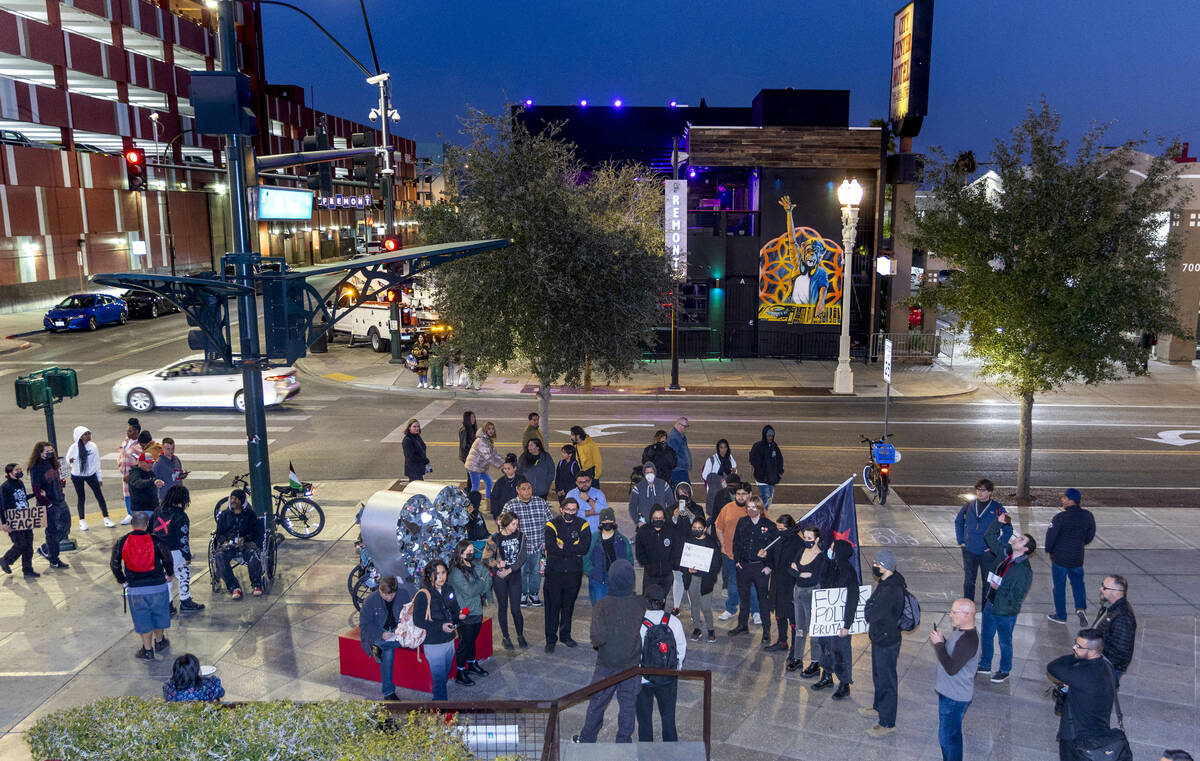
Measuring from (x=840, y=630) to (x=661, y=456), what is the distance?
16.8 ft

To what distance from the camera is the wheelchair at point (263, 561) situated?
11.1 m

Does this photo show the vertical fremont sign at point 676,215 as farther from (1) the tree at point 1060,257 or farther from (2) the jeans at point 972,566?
(2) the jeans at point 972,566

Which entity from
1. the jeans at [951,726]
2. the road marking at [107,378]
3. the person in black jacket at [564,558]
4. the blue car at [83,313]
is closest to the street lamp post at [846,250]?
the person in black jacket at [564,558]

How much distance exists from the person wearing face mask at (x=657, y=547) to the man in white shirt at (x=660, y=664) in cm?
189

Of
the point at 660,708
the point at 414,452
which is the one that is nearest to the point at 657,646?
the point at 660,708

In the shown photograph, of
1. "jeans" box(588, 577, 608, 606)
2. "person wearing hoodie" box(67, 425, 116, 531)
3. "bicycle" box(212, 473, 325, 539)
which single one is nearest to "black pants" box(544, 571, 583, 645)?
"jeans" box(588, 577, 608, 606)

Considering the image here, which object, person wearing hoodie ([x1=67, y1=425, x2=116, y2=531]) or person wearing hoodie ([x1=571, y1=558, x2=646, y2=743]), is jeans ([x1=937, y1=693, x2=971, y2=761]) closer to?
person wearing hoodie ([x1=571, y1=558, x2=646, y2=743])

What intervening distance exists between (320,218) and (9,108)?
4187cm

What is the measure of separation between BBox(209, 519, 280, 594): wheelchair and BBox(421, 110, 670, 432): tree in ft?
15.7

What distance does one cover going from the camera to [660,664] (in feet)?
24.5

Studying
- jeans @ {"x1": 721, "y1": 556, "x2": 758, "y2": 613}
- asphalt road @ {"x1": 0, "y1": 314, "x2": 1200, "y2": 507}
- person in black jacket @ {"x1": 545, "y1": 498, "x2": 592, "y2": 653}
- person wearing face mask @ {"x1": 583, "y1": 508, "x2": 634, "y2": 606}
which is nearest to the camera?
person in black jacket @ {"x1": 545, "y1": 498, "x2": 592, "y2": 653}

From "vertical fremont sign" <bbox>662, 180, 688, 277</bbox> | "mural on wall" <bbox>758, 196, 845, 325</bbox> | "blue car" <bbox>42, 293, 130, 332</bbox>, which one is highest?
"vertical fremont sign" <bbox>662, 180, 688, 277</bbox>

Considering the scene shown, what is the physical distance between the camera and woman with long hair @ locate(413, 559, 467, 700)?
8.16 meters

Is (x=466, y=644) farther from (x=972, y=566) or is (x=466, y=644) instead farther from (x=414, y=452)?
(x=972, y=566)
